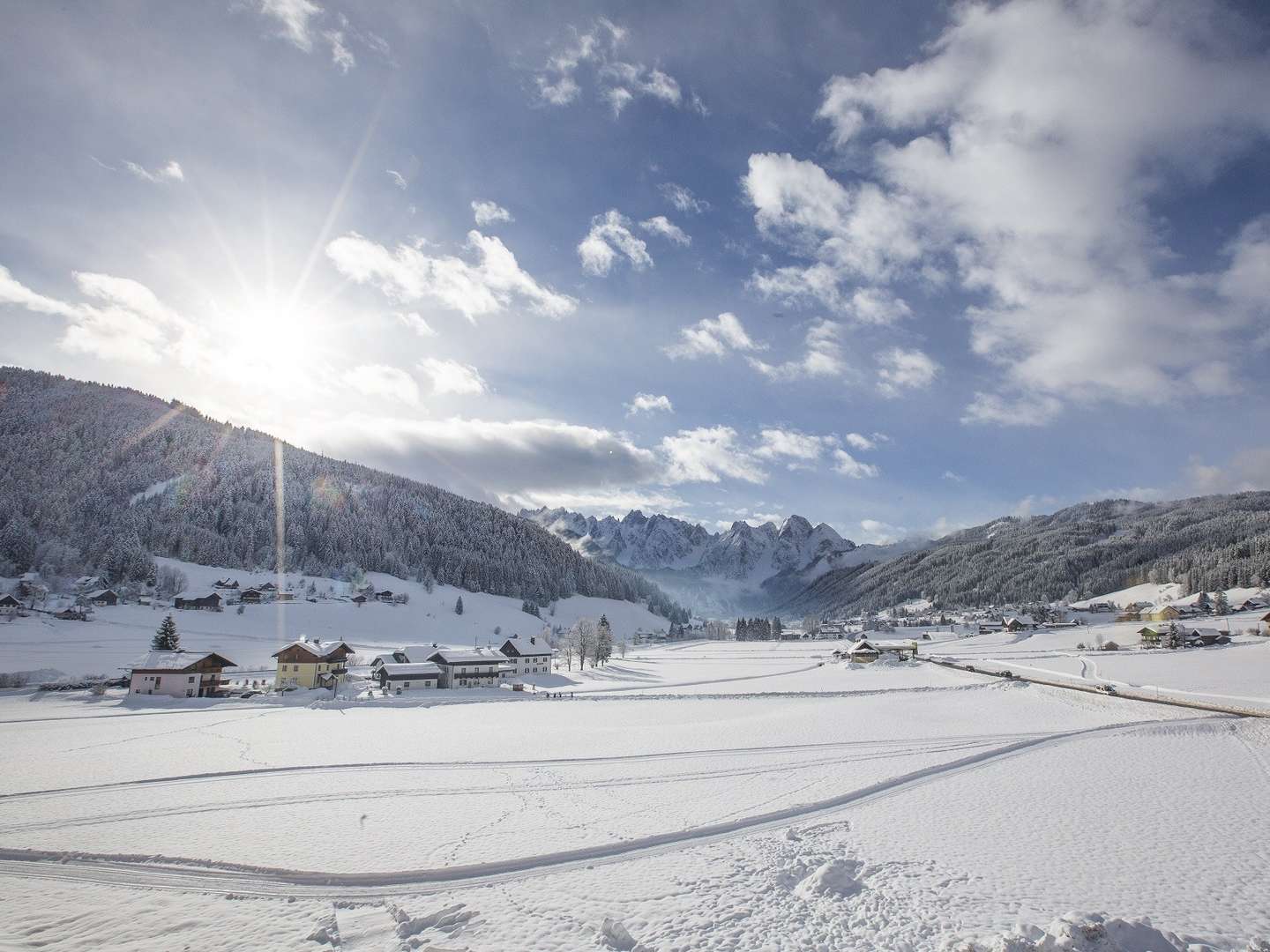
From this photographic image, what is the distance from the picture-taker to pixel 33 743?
28.2m

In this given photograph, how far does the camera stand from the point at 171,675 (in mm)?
50219

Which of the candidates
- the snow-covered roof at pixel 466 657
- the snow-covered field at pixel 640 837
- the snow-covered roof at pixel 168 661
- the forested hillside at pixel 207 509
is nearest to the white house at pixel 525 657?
the snow-covered roof at pixel 466 657

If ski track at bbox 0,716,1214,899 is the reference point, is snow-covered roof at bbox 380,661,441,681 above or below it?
below

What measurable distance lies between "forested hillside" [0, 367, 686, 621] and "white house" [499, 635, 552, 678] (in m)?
83.3

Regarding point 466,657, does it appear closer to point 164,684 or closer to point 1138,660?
point 164,684

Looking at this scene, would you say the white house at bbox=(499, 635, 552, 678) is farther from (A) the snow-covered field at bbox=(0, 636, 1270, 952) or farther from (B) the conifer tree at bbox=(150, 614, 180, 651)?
(A) the snow-covered field at bbox=(0, 636, 1270, 952)

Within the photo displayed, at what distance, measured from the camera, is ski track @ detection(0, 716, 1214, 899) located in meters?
12.6

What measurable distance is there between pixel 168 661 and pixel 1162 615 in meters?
157

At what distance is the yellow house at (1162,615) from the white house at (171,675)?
148 meters

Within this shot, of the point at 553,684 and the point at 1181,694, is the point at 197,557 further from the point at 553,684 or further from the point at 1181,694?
the point at 1181,694

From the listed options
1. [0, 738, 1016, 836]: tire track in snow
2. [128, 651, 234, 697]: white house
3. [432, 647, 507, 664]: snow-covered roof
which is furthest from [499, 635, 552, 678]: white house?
[0, 738, 1016, 836]: tire track in snow

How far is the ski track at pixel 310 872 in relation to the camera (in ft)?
41.3

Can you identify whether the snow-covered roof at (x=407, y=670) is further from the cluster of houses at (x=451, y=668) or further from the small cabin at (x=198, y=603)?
the small cabin at (x=198, y=603)

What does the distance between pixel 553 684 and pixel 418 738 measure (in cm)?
Result: 3612
